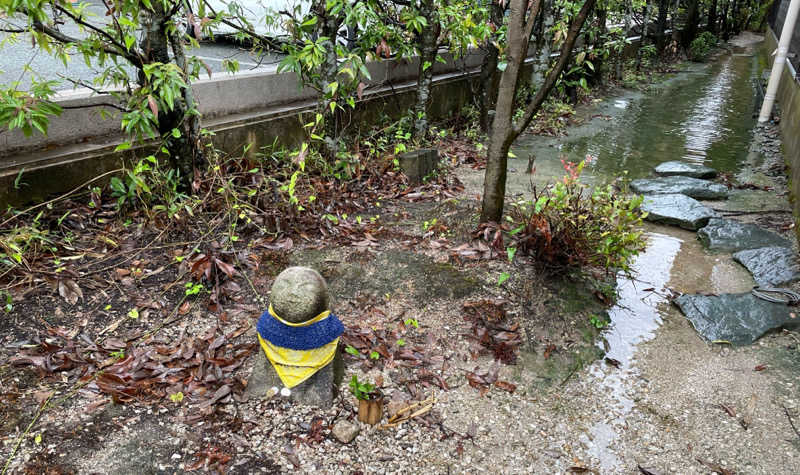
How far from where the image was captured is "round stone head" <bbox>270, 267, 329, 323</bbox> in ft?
9.59

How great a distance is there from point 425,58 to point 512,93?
3142 millimetres

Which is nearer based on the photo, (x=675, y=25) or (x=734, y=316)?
(x=734, y=316)


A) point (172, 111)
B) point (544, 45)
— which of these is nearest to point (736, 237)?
point (544, 45)

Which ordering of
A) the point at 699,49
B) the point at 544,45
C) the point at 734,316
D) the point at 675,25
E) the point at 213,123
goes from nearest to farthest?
the point at 734,316 < the point at 213,123 < the point at 544,45 < the point at 675,25 < the point at 699,49

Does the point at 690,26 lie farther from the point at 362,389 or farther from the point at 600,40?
the point at 362,389

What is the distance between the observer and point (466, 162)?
298 inches

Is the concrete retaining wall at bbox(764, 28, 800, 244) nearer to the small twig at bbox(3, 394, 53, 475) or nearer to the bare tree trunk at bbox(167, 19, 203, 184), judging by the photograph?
the bare tree trunk at bbox(167, 19, 203, 184)

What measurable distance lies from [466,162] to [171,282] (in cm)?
465

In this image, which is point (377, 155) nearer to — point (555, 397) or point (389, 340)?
point (389, 340)

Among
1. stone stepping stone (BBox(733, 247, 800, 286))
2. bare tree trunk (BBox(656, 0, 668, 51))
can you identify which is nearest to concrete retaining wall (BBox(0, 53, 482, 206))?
stone stepping stone (BBox(733, 247, 800, 286))

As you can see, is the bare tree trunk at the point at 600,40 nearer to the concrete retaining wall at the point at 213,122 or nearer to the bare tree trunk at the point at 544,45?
the bare tree trunk at the point at 544,45

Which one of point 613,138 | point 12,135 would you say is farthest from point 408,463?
point 613,138

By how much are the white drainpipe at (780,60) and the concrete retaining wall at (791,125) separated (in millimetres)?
211

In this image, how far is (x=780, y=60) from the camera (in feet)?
33.5
